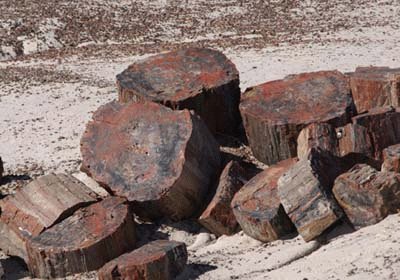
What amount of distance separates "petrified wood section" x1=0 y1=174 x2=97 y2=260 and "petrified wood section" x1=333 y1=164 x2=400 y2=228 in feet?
6.67

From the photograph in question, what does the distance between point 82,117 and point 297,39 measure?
495 cm

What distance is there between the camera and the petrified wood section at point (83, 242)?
6840 mm

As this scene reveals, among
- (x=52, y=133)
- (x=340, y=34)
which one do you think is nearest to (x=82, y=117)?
(x=52, y=133)

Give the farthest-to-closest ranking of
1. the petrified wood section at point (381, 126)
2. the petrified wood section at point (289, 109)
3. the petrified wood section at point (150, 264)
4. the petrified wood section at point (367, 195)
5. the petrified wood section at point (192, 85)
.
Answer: the petrified wood section at point (192, 85) → the petrified wood section at point (289, 109) → the petrified wood section at point (381, 126) → the petrified wood section at point (367, 195) → the petrified wood section at point (150, 264)

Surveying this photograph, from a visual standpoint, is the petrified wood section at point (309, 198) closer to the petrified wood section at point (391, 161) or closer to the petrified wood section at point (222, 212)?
the petrified wood section at point (391, 161)

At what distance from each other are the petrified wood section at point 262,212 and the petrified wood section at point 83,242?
883mm

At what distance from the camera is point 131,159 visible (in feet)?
24.4

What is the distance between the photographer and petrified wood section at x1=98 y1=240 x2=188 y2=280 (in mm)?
6316

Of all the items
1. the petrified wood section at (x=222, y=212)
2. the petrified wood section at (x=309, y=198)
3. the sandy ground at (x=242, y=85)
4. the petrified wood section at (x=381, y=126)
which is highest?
the petrified wood section at (x=381, y=126)

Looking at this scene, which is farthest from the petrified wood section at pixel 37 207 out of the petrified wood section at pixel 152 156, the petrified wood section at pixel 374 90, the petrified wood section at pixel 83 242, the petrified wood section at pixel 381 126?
the petrified wood section at pixel 374 90

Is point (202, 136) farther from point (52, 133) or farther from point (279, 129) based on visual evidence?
point (52, 133)

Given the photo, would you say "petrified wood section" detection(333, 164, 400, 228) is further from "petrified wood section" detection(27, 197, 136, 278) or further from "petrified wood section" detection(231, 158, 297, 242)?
"petrified wood section" detection(27, 197, 136, 278)

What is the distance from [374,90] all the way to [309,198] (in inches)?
72.1

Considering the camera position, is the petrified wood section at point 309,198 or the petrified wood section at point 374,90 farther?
the petrified wood section at point 374,90
